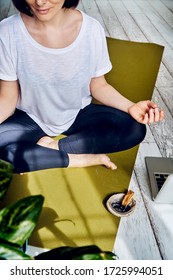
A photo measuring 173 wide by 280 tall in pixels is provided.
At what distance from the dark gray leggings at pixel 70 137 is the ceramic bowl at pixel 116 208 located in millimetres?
204

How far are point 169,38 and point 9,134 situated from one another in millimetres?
1663

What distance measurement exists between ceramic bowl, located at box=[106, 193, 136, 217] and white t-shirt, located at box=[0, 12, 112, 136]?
326 mm

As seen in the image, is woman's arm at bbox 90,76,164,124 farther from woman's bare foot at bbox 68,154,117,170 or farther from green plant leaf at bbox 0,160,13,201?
green plant leaf at bbox 0,160,13,201

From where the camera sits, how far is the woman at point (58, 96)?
3.02 feet

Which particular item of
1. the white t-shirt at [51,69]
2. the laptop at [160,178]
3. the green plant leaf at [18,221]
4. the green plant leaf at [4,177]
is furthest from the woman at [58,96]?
the green plant leaf at [18,221]

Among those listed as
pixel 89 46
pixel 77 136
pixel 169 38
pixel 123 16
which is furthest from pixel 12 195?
pixel 123 16

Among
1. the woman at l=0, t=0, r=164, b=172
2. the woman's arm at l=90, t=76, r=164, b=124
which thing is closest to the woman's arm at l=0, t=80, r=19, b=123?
the woman at l=0, t=0, r=164, b=172

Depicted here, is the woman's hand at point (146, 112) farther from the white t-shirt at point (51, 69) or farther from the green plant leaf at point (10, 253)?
the green plant leaf at point (10, 253)

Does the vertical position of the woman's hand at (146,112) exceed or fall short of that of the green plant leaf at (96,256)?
it falls short

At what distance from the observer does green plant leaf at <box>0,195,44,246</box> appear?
1.48 feet

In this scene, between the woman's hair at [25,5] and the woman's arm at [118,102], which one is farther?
the woman's arm at [118,102]

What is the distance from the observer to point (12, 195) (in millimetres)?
1004

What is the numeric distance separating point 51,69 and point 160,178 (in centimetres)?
55

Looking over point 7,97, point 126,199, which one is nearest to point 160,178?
point 126,199
